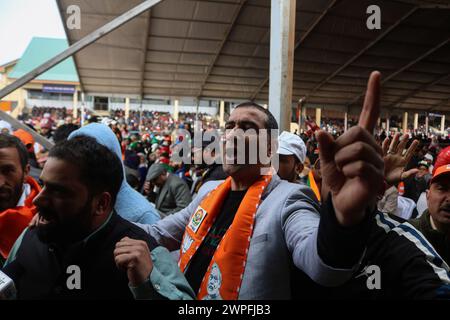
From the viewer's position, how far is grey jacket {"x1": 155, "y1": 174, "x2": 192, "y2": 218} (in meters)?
4.77

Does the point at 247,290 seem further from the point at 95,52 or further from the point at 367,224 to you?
the point at 95,52

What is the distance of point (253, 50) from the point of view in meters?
12.4

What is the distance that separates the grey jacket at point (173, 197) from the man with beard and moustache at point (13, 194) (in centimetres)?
251

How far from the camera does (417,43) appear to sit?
11.9 meters

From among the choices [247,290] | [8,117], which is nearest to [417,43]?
[8,117]

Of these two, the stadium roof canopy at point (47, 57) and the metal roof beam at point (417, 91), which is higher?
the stadium roof canopy at point (47, 57)

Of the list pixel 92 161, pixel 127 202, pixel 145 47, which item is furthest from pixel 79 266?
pixel 145 47

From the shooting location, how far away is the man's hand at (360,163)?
966 mm

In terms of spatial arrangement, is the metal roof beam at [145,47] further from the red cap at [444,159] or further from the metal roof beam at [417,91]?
the metal roof beam at [417,91]

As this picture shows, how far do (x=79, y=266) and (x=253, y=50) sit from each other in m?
11.8

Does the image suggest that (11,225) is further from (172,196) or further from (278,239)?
(172,196)

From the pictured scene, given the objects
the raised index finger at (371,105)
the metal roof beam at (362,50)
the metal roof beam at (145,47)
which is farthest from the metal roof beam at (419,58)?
the raised index finger at (371,105)

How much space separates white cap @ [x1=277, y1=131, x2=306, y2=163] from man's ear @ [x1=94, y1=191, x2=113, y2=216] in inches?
71.7

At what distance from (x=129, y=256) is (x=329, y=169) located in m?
0.67
